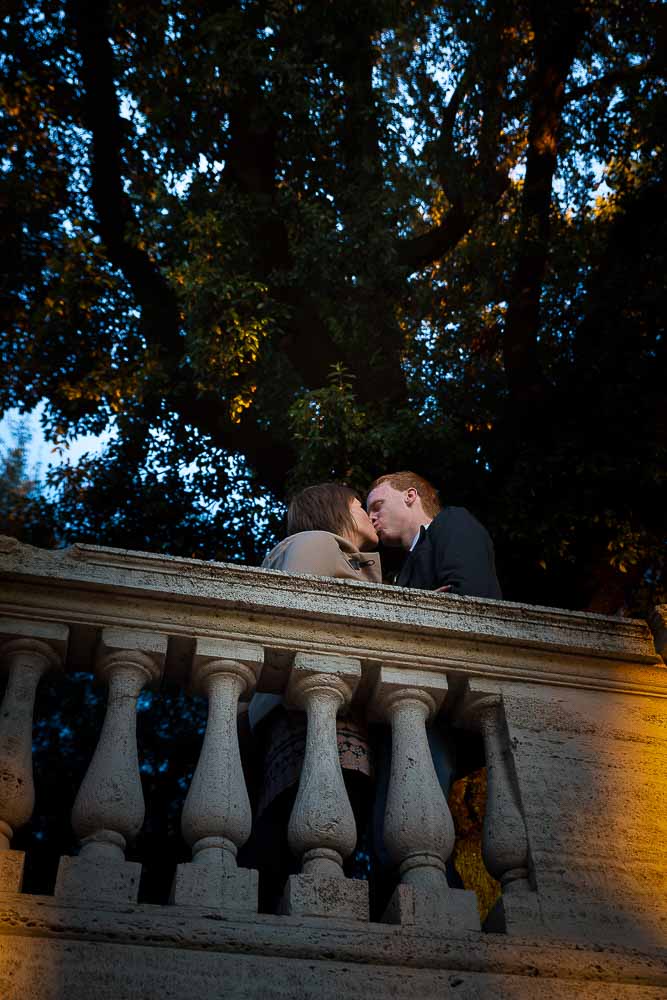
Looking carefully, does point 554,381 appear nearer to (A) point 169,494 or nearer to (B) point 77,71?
(A) point 169,494

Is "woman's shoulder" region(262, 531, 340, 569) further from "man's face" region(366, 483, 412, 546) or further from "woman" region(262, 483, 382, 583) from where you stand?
"man's face" region(366, 483, 412, 546)


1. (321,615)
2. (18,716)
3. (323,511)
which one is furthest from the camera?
(323,511)

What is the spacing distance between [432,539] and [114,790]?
2.15m

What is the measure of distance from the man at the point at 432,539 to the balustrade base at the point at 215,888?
66.0 inches

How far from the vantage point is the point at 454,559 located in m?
4.45

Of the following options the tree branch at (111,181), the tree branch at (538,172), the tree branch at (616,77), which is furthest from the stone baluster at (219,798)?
the tree branch at (616,77)

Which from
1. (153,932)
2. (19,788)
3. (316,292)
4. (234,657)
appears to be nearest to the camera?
(153,932)

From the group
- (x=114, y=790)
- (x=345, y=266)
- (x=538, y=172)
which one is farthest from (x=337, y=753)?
(x=538, y=172)

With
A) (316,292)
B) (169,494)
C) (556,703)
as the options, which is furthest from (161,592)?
(169,494)

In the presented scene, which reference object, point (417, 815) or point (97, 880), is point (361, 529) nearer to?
point (417, 815)

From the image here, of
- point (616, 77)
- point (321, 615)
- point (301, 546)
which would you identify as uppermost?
point (616, 77)

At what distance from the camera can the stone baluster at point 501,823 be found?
2.90 m

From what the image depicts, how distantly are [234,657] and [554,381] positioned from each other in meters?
6.79

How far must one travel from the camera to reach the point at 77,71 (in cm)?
1084
